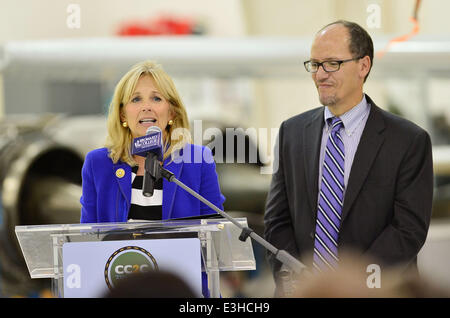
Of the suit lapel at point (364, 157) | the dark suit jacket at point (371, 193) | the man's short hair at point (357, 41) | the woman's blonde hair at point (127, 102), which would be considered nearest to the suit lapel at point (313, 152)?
the dark suit jacket at point (371, 193)

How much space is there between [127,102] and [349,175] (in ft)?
2.17

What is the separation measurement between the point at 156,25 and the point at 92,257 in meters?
9.65

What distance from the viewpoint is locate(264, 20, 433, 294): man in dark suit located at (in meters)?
2.20

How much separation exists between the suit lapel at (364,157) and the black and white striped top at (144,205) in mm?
525

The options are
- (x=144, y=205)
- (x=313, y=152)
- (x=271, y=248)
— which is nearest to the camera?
(x=271, y=248)

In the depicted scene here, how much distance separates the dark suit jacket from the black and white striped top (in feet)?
1.20

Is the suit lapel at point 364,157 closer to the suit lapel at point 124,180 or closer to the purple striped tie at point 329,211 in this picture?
the purple striped tie at point 329,211

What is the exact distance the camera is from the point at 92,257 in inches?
72.9

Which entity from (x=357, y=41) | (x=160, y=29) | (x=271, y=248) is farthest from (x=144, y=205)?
(x=160, y=29)

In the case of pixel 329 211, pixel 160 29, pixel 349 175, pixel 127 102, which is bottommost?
pixel 329 211

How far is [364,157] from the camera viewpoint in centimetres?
225

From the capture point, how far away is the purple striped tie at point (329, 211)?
7.43ft

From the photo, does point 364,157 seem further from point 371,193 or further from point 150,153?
point 150,153

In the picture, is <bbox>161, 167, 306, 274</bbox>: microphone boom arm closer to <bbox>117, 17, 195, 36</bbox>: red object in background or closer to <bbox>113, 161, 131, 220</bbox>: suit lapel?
<bbox>113, 161, 131, 220</bbox>: suit lapel
